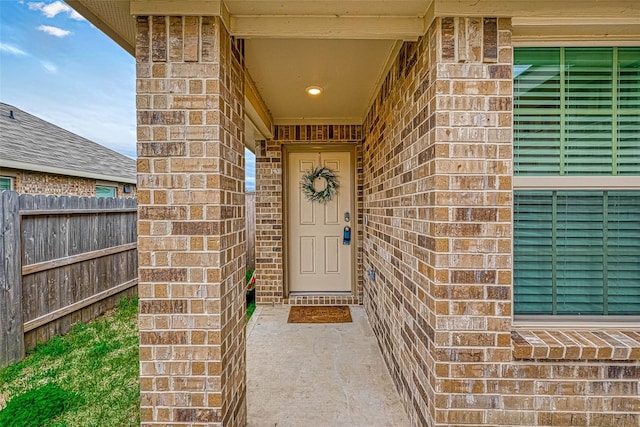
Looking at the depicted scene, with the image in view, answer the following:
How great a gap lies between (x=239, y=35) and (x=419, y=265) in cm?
166

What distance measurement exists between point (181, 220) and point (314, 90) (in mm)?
2048

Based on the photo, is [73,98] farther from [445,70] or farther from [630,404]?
[630,404]

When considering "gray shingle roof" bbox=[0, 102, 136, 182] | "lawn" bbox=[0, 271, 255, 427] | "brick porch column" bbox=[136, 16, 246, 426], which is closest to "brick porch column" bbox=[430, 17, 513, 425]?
"brick porch column" bbox=[136, 16, 246, 426]

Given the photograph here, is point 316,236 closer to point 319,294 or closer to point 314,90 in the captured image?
point 319,294

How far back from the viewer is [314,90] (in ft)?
10.1

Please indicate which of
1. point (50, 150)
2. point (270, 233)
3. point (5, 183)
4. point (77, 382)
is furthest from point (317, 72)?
point (50, 150)

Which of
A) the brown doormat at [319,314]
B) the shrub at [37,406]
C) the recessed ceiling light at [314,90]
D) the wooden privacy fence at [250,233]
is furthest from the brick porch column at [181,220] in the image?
the wooden privacy fence at [250,233]

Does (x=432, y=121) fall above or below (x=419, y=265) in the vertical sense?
above

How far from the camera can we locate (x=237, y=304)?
1882 millimetres

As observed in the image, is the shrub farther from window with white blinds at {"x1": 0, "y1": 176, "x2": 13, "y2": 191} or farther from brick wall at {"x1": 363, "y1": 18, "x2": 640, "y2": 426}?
window with white blinds at {"x1": 0, "y1": 176, "x2": 13, "y2": 191}

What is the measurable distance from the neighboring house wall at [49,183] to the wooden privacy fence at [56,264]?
8.07 feet

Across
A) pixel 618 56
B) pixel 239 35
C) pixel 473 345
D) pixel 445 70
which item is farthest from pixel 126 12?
pixel 618 56

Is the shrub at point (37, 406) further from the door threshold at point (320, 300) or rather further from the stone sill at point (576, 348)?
the stone sill at point (576, 348)

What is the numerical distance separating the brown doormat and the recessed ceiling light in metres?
2.52
